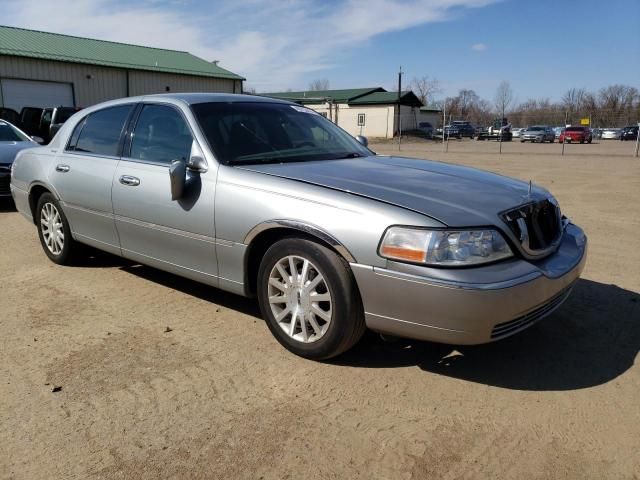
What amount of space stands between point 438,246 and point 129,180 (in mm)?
2573

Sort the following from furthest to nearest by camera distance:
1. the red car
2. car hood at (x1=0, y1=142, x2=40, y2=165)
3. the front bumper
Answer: the red car, car hood at (x1=0, y1=142, x2=40, y2=165), the front bumper

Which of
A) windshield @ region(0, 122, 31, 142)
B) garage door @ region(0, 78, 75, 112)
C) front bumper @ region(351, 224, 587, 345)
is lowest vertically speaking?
front bumper @ region(351, 224, 587, 345)

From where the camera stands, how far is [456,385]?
10.0 ft

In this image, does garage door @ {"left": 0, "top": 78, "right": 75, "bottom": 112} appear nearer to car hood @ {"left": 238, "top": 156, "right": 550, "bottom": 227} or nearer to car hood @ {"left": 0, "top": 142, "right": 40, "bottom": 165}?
car hood @ {"left": 0, "top": 142, "right": 40, "bottom": 165}

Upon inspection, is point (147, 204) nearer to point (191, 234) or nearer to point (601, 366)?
point (191, 234)

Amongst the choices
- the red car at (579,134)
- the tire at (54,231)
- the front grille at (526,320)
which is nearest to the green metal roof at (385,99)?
the red car at (579,134)

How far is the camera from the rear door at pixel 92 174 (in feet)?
14.6

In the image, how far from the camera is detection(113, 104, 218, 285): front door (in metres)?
3.67

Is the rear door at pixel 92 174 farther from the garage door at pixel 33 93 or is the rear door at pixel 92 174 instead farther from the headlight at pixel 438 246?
the garage door at pixel 33 93

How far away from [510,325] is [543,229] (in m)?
0.76

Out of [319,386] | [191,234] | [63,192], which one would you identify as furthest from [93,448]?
[63,192]

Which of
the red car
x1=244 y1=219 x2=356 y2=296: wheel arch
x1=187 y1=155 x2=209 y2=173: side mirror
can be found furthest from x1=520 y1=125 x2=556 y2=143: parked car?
x1=244 y1=219 x2=356 y2=296: wheel arch

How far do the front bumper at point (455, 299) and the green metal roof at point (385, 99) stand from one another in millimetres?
50243

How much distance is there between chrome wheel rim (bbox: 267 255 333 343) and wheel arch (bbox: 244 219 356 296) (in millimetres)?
165
